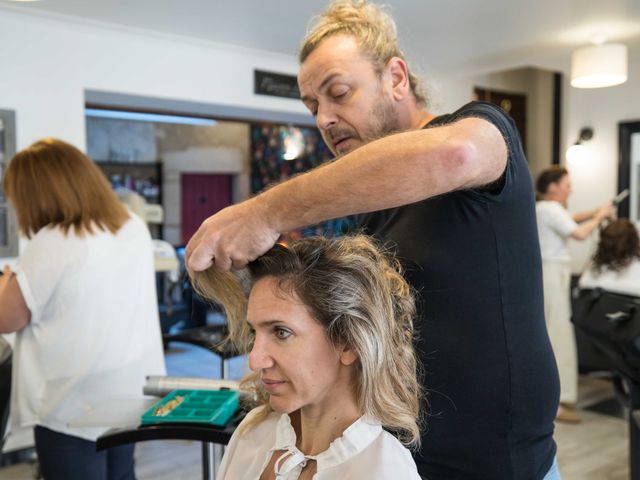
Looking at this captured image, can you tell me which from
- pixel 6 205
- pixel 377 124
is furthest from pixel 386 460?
pixel 6 205

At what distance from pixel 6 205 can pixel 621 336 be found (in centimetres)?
335

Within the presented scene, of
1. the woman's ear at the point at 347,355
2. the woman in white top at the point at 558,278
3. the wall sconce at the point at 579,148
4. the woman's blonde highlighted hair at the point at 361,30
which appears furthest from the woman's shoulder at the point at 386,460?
the wall sconce at the point at 579,148

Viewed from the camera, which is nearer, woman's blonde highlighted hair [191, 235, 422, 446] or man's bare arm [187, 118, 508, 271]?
man's bare arm [187, 118, 508, 271]

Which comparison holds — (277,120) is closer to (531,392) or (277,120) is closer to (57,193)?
(57,193)

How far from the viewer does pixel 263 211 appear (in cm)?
97

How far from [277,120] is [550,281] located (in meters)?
2.57

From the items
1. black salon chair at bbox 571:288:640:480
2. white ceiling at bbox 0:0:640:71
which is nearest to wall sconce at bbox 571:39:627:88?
white ceiling at bbox 0:0:640:71

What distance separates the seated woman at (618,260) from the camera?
413 cm

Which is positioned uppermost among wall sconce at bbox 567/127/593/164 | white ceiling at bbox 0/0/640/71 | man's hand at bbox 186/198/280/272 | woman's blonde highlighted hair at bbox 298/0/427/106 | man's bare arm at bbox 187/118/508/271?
Result: white ceiling at bbox 0/0/640/71

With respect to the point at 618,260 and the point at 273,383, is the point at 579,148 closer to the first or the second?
the point at 618,260

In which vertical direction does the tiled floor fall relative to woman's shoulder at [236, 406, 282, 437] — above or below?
below

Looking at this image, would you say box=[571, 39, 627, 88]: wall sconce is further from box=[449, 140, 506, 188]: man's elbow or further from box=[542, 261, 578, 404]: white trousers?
box=[449, 140, 506, 188]: man's elbow

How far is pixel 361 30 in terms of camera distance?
123 centimetres

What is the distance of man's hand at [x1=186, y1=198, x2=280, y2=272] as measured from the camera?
3.19ft
